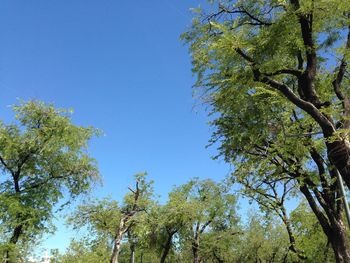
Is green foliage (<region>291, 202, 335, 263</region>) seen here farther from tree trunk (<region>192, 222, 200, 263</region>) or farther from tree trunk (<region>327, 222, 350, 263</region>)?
tree trunk (<region>192, 222, 200, 263</region>)

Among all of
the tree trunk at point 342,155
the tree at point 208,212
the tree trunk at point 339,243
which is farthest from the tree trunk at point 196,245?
the tree trunk at point 342,155

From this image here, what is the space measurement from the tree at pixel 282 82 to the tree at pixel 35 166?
10.5 metres

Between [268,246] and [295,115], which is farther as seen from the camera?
[268,246]

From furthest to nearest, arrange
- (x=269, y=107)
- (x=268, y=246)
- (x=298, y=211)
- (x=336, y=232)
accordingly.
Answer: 1. (x=268, y=246)
2. (x=298, y=211)
3. (x=269, y=107)
4. (x=336, y=232)

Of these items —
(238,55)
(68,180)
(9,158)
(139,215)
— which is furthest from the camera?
(68,180)

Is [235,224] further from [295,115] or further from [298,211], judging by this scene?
[295,115]

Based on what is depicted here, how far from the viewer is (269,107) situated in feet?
47.8

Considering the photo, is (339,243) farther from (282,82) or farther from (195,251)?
(195,251)

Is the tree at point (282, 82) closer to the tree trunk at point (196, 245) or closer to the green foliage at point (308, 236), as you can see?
the green foliage at point (308, 236)

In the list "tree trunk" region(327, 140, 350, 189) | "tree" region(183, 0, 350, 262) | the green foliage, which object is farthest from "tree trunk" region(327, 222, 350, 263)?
the green foliage

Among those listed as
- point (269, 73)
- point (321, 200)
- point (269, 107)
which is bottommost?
point (321, 200)

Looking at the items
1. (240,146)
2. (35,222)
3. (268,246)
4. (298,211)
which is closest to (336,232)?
(240,146)

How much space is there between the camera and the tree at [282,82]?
961cm

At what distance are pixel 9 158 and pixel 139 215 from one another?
28.3 feet
